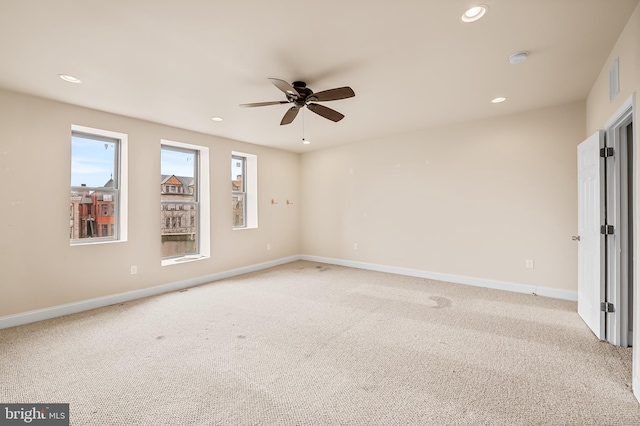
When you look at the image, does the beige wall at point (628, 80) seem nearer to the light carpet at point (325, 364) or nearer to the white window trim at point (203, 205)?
the light carpet at point (325, 364)

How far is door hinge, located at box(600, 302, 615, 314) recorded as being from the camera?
2.64m

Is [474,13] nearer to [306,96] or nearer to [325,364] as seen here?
[306,96]

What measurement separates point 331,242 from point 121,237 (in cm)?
389

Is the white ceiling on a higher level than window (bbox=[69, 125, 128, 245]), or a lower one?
higher

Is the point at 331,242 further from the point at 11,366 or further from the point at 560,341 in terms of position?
the point at 11,366

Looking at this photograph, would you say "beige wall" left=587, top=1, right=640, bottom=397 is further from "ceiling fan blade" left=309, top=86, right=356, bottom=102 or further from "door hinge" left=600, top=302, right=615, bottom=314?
"ceiling fan blade" left=309, top=86, right=356, bottom=102

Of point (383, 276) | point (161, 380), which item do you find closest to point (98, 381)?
point (161, 380)

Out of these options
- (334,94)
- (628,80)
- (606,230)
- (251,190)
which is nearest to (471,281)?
(606,230)

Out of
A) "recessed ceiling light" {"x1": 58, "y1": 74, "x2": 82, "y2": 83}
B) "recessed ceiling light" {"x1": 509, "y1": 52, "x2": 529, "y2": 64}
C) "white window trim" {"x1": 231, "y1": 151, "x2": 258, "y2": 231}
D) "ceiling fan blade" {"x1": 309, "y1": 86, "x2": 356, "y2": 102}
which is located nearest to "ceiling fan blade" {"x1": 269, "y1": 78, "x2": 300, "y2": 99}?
"ceiling fan blade" {"x1": 309, "y1": 86, "x2": 356, "y2": 102}

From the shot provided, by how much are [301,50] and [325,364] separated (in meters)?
2.66

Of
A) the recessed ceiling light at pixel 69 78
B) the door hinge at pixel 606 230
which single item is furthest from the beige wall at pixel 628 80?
the recessed ceiling light at pixel 69 78

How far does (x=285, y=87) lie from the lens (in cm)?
253

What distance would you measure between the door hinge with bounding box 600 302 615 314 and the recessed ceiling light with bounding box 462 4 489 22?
9.22 feet

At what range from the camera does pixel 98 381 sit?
2.12 meters
